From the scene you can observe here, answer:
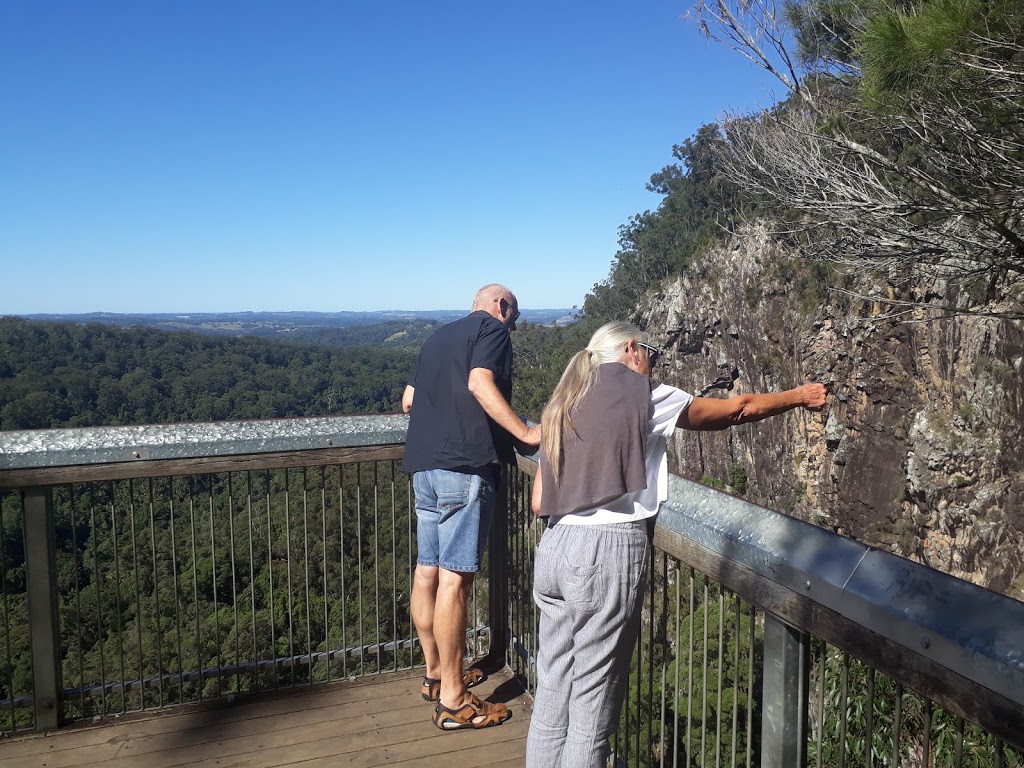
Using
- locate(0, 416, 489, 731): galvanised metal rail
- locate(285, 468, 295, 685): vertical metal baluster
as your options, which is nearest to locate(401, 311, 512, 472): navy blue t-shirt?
locate(0, 416, 489, 731): galvanised metal rail

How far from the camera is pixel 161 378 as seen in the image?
57.4m

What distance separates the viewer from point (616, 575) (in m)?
1.91

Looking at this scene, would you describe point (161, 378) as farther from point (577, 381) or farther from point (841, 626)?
point (841, 626)

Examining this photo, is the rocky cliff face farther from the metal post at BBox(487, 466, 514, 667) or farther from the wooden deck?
the wooden deck

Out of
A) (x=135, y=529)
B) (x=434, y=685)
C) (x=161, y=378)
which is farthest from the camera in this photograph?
(x=161, y=378)


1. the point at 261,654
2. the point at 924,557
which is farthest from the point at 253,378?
the point at 261,654

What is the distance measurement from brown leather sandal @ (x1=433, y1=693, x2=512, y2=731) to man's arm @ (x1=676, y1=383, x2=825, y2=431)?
1.45 m

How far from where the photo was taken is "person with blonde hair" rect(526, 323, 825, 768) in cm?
190

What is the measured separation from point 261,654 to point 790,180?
28.5 ft

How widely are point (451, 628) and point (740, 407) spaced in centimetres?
137

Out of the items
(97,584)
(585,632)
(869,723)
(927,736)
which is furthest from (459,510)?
(927,736)

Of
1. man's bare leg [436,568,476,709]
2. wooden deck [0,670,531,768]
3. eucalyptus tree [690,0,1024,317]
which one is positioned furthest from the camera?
eucalyptus tree [690,0,1024,317]

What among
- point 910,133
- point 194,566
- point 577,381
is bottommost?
point 194,566

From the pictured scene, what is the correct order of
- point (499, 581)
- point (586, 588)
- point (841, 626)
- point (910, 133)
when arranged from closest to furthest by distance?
point (841, 626)
point (586, 588)
point (499, 581)
point (910, 133)
